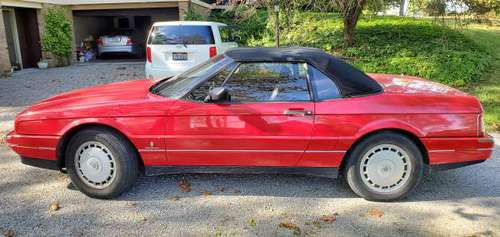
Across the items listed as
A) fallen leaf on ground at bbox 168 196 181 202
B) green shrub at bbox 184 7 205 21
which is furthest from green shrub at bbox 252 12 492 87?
fallen leaf on ground at bbox 168 196 181 202

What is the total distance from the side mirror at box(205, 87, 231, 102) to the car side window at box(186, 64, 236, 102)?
0.11 meters

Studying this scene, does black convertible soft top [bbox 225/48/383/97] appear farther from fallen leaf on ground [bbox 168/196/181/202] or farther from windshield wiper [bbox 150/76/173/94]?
fallen leaf on ground [bbox 168/196/181/202]

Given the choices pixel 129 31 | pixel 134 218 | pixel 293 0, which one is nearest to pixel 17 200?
pixel 134 218

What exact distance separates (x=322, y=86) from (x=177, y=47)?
532 cm

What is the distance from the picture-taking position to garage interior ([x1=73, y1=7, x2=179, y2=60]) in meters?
16.9

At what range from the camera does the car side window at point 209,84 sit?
3.77 m

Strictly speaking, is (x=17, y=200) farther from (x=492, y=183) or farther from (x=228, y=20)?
(x=228, y=20)

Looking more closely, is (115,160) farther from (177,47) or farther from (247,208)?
(177,47)

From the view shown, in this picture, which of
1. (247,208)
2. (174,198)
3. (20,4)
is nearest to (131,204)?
(174,198)

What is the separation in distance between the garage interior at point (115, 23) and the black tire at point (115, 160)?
13.6 m

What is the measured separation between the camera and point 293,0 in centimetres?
1137

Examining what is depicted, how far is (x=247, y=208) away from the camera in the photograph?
12.1 feet

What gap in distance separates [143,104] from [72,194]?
123cm

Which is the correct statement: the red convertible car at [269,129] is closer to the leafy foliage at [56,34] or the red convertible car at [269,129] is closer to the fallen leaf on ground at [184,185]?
the fallen leaf on ground at [184,185]
